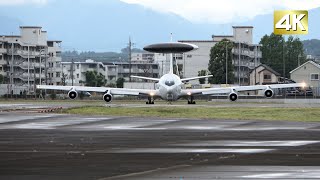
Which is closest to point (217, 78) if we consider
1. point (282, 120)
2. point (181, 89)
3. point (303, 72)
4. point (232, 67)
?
point (232, 67)

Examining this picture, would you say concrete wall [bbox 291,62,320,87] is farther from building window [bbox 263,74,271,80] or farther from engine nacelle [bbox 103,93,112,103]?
engine nacelle [bbox 103,93,112,103]

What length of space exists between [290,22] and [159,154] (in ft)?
187

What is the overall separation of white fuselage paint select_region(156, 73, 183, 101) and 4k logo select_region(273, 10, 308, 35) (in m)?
15.1

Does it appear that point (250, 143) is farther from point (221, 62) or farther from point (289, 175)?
point (221, 62)

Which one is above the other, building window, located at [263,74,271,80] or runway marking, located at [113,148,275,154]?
building window, located at [263,74,271,80]

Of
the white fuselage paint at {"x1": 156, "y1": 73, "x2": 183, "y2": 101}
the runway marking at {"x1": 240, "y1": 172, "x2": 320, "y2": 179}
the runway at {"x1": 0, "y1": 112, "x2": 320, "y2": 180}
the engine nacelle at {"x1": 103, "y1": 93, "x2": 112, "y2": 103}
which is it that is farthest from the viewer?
the engine nacelle at {"x1": 103, "y1": 93, "x2": 112, "y2": 103}

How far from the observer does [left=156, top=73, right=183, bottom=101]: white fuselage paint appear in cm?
8531

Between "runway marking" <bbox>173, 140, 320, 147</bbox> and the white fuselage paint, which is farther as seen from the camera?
the white fuselage paint

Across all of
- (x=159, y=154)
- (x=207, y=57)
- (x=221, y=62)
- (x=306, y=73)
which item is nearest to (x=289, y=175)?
(x=159, y=154)

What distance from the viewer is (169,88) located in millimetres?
85188

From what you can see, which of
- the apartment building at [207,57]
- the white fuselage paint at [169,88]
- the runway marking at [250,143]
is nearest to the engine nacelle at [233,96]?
the white fuselage paint at [169,88]

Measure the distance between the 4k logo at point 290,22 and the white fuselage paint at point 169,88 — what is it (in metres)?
15.1

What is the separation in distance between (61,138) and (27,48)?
16446 cm

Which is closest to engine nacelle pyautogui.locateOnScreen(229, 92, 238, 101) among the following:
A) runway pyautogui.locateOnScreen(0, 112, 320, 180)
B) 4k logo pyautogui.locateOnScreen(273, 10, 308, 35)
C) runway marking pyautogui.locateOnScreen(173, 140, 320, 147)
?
4k logo pyautogui.locateOnScreen(273, 10, 308, 35)
